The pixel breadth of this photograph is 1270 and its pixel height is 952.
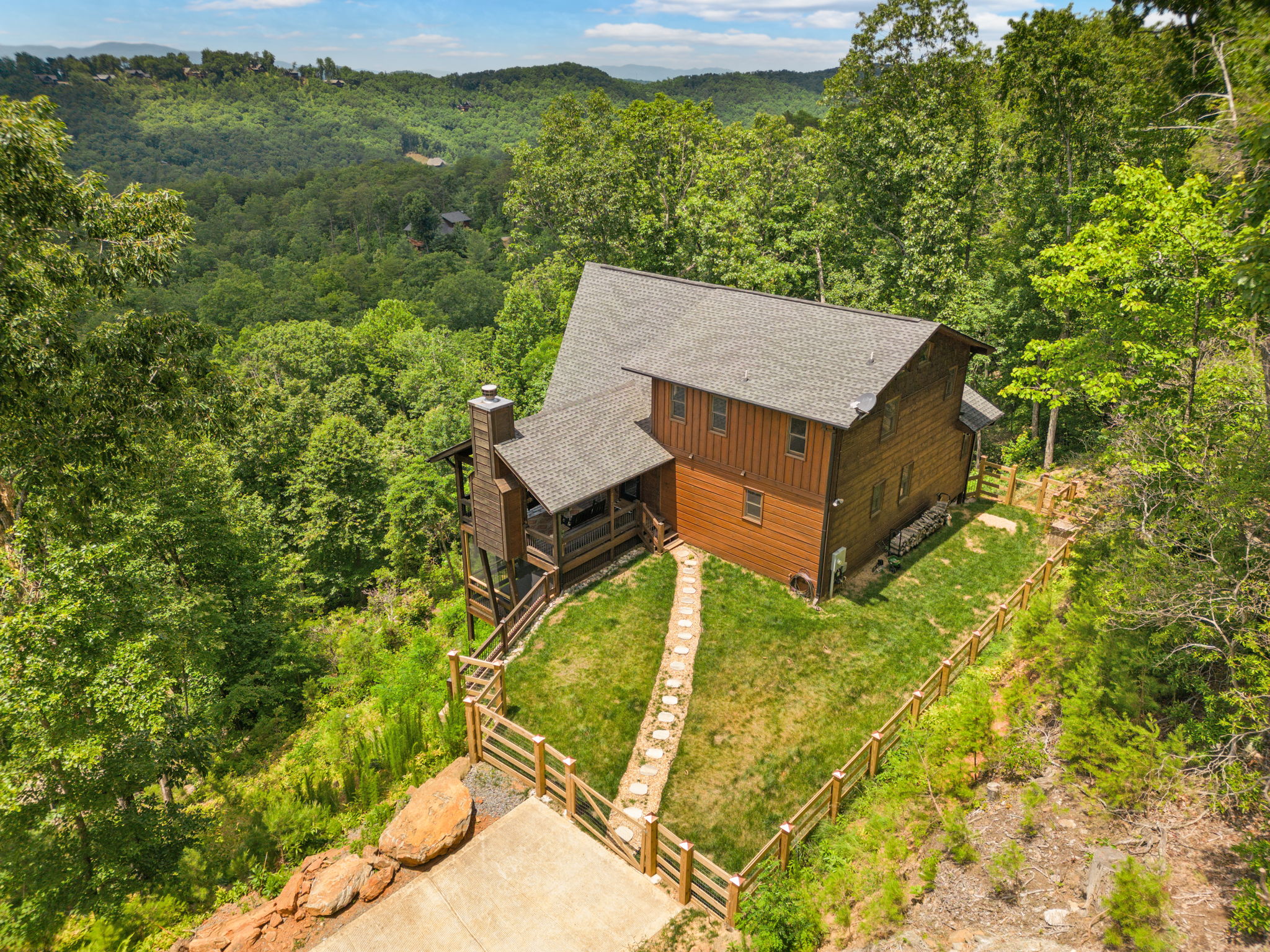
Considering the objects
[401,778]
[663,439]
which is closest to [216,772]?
[401,778]

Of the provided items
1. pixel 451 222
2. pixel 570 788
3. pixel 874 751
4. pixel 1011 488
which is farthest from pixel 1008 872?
pixel 451 222

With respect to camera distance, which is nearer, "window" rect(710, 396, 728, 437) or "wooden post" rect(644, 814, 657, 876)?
"wooden post" rect(644, 814, 657, 876)

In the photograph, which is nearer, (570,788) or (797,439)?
(570,788)

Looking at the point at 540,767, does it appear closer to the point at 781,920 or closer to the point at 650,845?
the point at 650,845

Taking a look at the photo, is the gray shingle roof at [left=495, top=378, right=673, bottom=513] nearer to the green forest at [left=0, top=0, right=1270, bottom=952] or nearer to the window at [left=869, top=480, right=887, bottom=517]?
the green forest at [left=0, top=0, right=1270, bottom=952]

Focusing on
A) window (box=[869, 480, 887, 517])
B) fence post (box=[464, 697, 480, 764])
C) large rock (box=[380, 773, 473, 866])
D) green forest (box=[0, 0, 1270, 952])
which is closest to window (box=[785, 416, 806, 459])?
window (box=[869, 480, 887, 517])

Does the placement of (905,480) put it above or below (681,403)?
below
